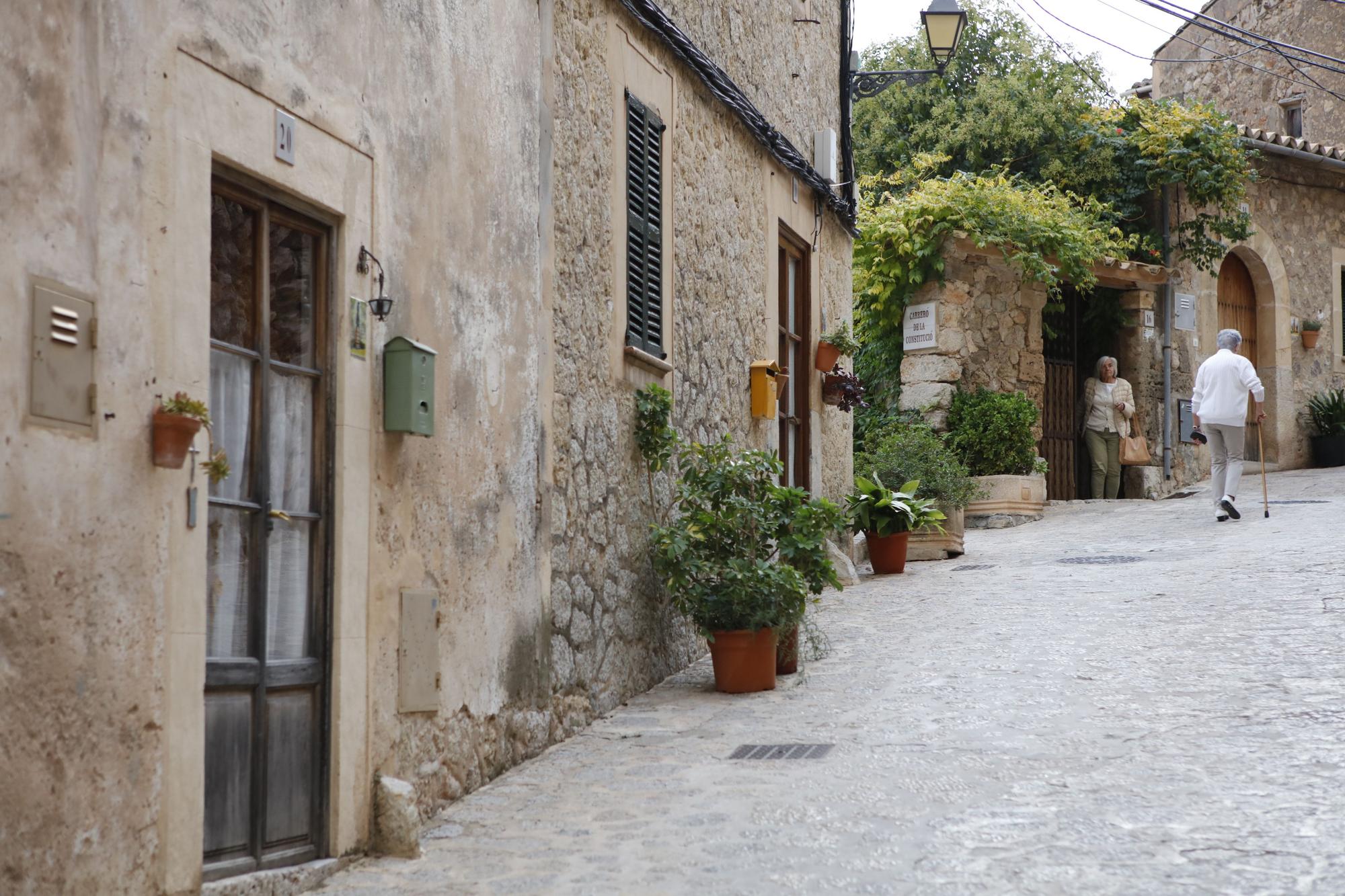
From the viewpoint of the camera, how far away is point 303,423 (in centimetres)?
466

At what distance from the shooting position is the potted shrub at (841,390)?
11547 millimetres

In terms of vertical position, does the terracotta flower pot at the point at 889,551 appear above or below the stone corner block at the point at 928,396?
below

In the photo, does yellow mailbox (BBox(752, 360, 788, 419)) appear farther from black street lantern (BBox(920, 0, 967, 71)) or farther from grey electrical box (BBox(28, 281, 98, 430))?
grey electrical box (BBox(28, 281, 98, 430))

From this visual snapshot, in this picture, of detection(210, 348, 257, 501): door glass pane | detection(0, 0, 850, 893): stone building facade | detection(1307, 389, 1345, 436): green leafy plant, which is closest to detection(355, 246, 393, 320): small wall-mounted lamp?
detection(0, 0, 850, 893): stone building facade

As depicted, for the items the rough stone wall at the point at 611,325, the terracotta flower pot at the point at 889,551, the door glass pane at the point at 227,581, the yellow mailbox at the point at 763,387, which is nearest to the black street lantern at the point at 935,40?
the rough stone wall at the point at 611,325

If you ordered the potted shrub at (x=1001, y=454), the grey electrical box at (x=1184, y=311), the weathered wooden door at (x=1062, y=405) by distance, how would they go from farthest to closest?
the grey electrical box at (x=1184, y=311), the weathered wooden door at (x=1062, y=405), the potted shrub at (x=1001, y=454)

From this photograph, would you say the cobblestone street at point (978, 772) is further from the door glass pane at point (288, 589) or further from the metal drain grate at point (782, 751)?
the door glass pane at point (288, 589)

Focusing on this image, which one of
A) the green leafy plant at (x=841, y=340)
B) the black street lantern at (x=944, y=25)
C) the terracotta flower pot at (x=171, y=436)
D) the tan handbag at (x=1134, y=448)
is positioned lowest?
the terracotta flower pot at (x=171, y=436)

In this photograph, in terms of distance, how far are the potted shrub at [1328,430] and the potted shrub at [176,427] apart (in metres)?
18.4

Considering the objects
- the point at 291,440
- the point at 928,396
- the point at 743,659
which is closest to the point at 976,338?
the point at 928,396

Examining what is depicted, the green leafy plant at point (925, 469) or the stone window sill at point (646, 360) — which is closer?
the stone window sill at point (646, 360)

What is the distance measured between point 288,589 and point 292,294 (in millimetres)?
928

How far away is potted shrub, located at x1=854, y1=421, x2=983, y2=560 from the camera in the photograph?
12416mm

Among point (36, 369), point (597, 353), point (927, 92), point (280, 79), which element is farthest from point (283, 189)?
point (927, 92)
